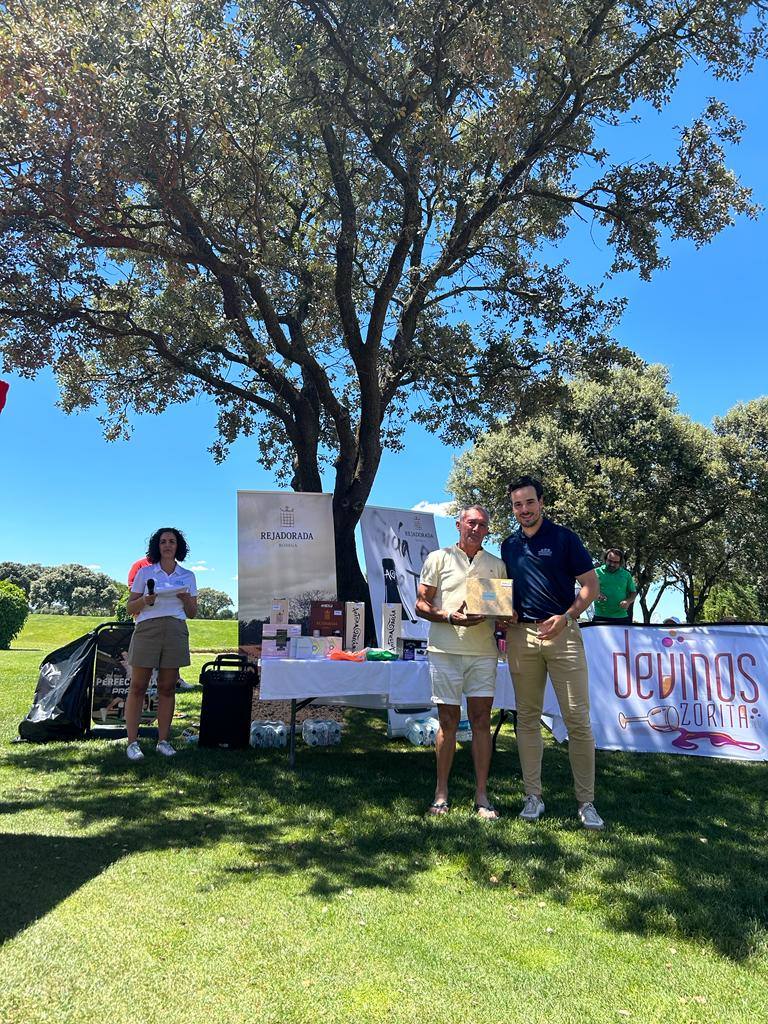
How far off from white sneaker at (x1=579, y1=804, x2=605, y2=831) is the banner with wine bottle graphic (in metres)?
2.32

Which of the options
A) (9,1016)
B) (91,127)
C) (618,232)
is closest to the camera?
(9,1016)

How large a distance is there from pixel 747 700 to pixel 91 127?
27.1 ft

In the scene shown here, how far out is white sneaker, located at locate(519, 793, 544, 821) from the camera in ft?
14.4

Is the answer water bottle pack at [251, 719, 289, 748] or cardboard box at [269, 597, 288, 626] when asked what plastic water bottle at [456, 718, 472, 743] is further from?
cardboard box at [269, 597, 288, 626]

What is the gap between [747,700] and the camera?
628 centimetres

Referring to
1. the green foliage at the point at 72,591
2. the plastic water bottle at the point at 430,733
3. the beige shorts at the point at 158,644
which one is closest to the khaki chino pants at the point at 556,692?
the plastic water bottle at the point at 430,733

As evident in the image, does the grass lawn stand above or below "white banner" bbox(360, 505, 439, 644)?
below

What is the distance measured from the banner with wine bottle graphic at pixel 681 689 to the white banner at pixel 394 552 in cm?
220

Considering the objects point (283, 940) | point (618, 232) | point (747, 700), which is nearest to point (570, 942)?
point (283, 940)

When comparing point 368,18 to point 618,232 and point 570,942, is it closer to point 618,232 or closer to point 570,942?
point 618,232

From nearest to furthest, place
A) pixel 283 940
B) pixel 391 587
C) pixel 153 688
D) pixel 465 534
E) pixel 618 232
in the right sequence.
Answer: pixel 283 940 < pixel 465 534 < pixel 153 688 < pixel 391 587 < pixel 618 232

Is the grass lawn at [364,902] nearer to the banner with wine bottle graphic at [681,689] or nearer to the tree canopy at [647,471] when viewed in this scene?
the banner with wine bottle graphic at [681,689]

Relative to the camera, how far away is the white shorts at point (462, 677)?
4539mm

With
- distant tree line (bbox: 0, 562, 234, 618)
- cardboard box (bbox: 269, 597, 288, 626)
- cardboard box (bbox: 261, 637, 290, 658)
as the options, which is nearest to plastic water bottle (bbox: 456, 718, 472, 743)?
cardboard box (bbox: 269, 597, 288, 626)
